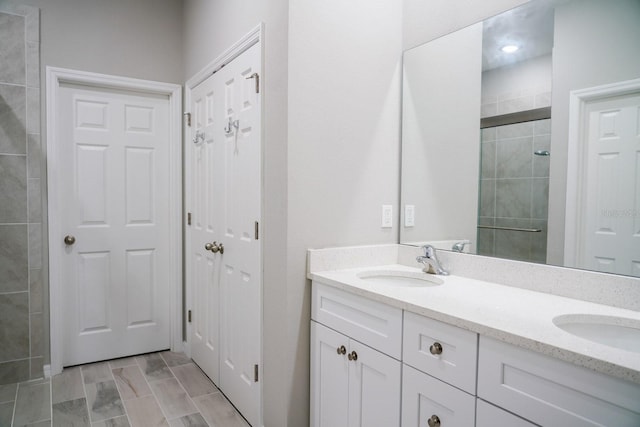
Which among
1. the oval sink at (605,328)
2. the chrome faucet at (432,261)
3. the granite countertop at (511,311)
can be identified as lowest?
the oval sink at (605,328)

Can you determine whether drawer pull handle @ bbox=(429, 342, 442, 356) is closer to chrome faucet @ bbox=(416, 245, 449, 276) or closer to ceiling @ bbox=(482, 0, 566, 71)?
chrome faucet @ bbox=(416, 245, 449, 276)

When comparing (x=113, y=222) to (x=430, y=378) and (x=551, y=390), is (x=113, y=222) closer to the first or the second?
(x=430, y=378)

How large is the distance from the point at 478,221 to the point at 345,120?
2.57ft

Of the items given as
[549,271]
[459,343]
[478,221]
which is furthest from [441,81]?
[459,343]

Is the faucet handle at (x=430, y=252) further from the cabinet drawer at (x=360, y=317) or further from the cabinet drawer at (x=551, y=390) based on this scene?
the cabinet drawer at (x=551, y=390)

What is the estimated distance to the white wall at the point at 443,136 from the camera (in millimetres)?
1879

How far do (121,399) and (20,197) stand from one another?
1447mm

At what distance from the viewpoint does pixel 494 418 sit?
3.53 ft

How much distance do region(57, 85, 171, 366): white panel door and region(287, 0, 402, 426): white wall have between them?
1736mm

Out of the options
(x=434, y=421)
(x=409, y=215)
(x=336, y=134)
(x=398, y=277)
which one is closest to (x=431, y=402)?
(x=434, y=421)

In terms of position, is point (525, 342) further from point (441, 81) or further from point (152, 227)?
point (152, 227)

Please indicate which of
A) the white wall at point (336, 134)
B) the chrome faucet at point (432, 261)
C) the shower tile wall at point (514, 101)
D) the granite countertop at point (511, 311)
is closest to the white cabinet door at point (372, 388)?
the granite countertop at point (511, 311)

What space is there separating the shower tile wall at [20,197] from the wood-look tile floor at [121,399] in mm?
261

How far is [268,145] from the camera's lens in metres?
1.93
